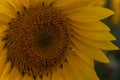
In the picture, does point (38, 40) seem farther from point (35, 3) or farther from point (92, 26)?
point (92, 26)

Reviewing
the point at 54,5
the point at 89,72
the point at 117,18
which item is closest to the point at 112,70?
the point at 117,18

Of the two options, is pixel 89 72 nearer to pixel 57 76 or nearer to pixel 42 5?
pixel 57 76

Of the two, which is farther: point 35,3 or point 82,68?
point 82,68


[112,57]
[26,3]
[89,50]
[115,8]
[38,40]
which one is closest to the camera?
[26,3]

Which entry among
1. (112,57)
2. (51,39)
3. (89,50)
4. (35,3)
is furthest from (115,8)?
(35,3)

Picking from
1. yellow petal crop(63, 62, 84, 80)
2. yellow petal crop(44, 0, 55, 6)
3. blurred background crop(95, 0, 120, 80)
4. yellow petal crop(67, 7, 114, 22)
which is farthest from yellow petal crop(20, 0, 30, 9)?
blurred background crop(95, 0, 120, 80)

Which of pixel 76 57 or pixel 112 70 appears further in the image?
pixel 112 70

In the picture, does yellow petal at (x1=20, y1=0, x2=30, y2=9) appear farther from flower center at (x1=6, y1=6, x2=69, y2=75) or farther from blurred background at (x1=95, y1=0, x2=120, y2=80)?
blurred background at (x1=95, y1=0, x2=120, y2=80)
